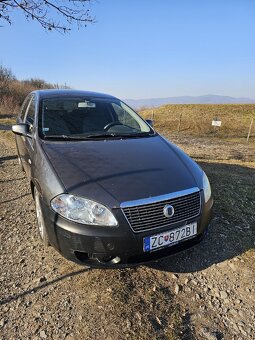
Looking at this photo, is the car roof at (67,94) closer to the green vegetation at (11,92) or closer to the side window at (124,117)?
the side window at (124,117)

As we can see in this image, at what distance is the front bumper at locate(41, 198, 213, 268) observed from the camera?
2461 millimetres

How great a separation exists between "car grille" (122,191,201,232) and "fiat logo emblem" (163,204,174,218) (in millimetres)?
24

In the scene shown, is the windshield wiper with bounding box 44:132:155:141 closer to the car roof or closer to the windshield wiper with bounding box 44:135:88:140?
the windshield wiper with bounding box 44:135:88:140

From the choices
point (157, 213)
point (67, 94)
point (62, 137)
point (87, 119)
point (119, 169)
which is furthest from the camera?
point (67, 94)

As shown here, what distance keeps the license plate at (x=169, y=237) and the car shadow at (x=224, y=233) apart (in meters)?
0.18

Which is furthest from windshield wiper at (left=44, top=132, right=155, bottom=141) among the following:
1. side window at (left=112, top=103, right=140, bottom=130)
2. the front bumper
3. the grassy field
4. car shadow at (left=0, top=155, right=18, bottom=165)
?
the grassy field

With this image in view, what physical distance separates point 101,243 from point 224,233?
1.79 m

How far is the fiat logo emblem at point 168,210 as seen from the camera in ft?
8.53

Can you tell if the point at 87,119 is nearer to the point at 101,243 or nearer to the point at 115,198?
the point at 115,198

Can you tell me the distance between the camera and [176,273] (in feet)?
9.60

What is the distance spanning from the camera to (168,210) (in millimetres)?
2609

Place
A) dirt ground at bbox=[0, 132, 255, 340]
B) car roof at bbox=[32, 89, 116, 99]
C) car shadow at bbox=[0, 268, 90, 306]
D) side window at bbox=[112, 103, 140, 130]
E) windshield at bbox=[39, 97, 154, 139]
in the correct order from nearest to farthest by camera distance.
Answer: dirt ground at bbox=[0, 132, 255, 340], car shadow at bbox=[0, 268, 90, 306], windshield at bbox=[39, 97, 154, 139], side window at bbox=[112, 103, 140, 130], car roof at bbox=[32, 89, 116, 99]

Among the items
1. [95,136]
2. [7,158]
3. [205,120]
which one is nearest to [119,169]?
[95,136]

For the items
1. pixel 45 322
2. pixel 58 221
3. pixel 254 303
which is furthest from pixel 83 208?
pixel 254 303
